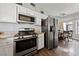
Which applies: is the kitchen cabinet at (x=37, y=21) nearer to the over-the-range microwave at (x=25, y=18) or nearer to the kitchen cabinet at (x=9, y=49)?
the over-the-range microwave at (x=25, y=18)

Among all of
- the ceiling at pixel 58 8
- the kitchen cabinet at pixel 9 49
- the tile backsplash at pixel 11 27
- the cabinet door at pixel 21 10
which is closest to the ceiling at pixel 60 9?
the ceiling at pixel 58 8

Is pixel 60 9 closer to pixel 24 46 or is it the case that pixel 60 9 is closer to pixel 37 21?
pixel 37 21

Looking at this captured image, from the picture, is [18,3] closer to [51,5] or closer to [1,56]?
[51,5]

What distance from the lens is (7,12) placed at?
5.44 feet

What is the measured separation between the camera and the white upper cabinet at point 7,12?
61.4 inches

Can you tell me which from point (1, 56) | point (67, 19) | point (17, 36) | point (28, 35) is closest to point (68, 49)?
point (67, 19)

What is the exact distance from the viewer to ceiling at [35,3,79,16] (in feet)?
5.31

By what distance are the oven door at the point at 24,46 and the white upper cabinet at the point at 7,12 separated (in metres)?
0.48

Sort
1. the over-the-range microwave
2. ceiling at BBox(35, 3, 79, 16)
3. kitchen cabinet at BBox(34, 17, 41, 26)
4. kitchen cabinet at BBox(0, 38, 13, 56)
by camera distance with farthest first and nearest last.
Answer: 1. kitchen cabinet at BBox(34, 17, 41, 26)
2. the over-the-range microwave
3. ceiling at BBox(35, 3, 79, 16)
4. kitchen cabinet at BBox(0, 38, 13, 56)

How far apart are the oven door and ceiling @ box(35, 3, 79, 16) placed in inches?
29.8

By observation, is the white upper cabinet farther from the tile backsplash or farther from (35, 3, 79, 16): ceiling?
(35, 3, 79, 16): ceiling

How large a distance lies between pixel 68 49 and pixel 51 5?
104 centimetres

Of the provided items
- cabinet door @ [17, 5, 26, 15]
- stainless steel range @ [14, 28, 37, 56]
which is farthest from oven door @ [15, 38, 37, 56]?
cabinet door @ [17, 5, 26, 15]

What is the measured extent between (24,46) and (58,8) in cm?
105
